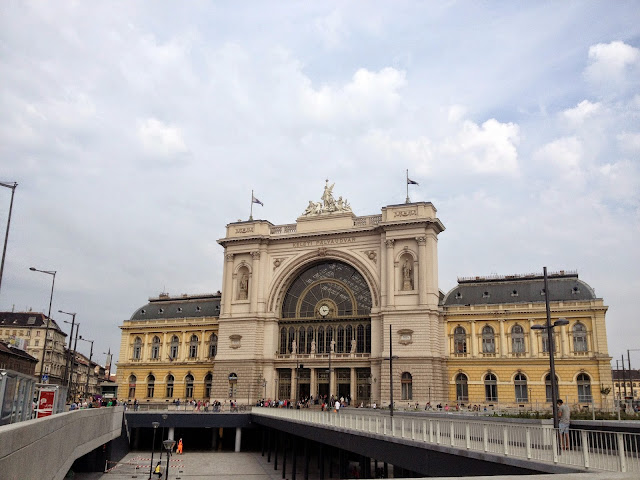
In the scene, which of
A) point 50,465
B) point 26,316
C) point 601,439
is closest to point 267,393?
point 50,465

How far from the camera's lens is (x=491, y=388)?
2645 inches

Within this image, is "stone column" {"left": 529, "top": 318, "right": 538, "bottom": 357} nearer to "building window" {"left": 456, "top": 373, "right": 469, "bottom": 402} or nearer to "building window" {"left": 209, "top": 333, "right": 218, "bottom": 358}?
"building window" {"left": 456, "top": 373, "right": 469, "bottom": 402}

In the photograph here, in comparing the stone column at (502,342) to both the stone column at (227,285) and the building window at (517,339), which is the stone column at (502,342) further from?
the stone column at (227,285)

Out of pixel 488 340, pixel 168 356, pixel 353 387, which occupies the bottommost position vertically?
pixel 353 387

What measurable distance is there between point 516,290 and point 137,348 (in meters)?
54.8

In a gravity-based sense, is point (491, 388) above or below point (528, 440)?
above

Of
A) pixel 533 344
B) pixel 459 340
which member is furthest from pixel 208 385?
pixel 533 344

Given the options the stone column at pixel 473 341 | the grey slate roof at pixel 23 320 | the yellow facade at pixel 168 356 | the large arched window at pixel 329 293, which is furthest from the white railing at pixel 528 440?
the grey slate roof at pixel 23 320

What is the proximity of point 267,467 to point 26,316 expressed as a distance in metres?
87.8

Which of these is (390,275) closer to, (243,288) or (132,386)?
(243,288)

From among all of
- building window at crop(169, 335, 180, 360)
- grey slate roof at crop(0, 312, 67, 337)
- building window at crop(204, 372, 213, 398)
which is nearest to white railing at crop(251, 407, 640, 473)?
building window at crop(204, 372, 213, 398)

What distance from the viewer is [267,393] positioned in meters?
75.6

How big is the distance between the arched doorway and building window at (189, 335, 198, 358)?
49.2 feet

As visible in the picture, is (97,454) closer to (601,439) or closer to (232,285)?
(232,285)
